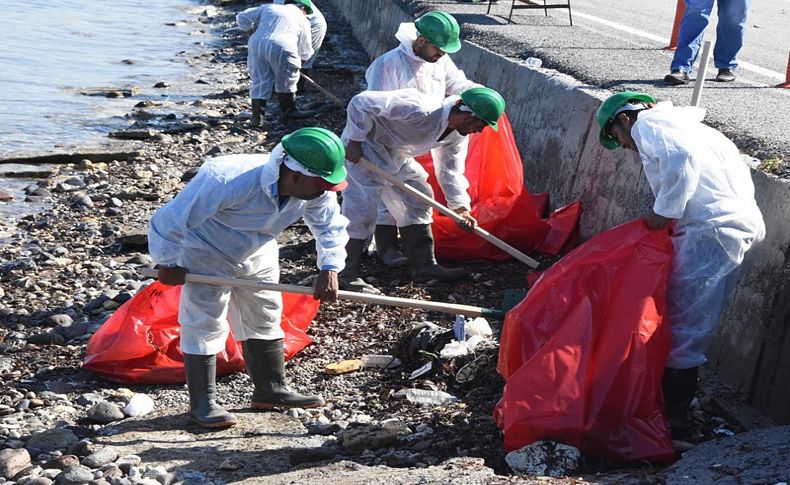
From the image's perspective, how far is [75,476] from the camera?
14.1 feet

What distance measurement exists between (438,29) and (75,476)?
3.67 metres

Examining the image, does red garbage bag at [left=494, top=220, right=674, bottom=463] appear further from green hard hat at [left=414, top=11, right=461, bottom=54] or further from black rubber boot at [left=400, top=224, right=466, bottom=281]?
green hard hat at [left=414, top=11, right=461, bottom=54]

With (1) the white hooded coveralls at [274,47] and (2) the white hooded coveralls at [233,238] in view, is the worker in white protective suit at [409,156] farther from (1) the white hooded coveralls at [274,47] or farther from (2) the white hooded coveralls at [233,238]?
(1) the white hooded coveralls at [274,47]

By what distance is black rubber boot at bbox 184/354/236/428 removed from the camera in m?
4.90

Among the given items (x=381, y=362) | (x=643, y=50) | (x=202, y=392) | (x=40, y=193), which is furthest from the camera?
(x=643, y=50)

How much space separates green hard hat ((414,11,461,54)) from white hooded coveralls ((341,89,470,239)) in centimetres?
37

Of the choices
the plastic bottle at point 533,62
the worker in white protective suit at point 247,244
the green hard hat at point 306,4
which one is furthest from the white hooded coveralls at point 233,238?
the green hard hat at point 306,4

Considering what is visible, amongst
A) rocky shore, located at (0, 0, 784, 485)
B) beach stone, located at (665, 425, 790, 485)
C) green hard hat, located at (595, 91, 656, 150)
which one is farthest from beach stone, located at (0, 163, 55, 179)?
beach stone, located at (665, 425, 790, 485)

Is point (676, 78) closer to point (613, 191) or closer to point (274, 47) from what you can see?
point (613, 191)

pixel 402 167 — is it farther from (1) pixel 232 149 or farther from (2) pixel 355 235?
(1) pixel 232 149

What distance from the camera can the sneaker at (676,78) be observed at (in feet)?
25.2

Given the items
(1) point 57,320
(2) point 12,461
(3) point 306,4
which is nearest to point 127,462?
(2) point 12,461

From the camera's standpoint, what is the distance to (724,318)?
195 inches

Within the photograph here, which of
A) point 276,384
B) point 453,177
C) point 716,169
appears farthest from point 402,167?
point 716,169
